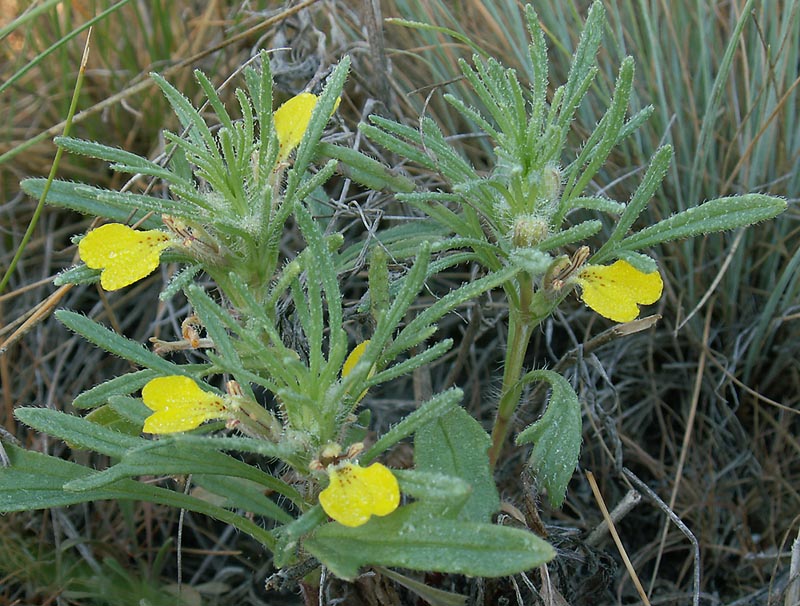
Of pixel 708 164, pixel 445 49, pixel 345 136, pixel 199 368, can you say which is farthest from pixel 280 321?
pixel 708 164

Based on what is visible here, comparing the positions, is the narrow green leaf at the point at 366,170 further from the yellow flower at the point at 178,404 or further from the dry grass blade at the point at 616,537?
the dry grass blade at the point at 616,537

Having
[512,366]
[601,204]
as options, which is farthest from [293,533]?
[601,204]

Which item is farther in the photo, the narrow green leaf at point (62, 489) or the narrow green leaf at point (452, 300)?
the narrow green leaf at point (62, 489)

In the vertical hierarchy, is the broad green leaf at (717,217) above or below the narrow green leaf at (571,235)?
below

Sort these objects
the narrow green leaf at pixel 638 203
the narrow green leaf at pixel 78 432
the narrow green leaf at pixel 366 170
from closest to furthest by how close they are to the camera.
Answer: the narrow green leaf at pixel 78 432 → the narrow green leaf at pixel 638 203 → the narrow green leaf at pixel 366 170

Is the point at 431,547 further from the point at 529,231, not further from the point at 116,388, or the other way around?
the point at 116,388

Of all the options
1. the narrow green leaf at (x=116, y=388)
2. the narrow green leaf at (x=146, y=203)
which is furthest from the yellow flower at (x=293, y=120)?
the narrow green leaf at (x=116, y=388)

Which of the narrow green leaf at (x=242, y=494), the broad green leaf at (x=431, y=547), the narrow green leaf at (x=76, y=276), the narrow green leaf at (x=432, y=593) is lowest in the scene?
the narrow green leaf at (x=432, y=593)
